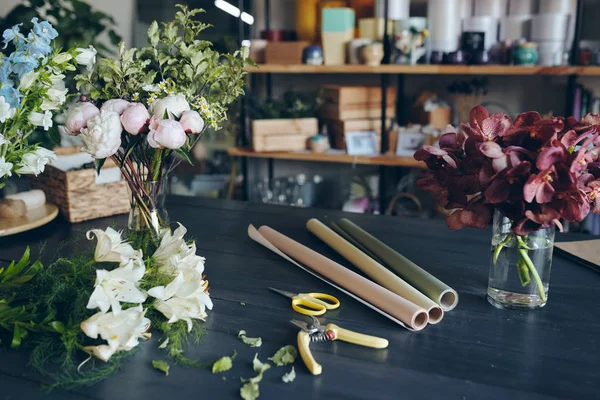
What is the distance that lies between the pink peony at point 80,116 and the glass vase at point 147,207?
17 cm

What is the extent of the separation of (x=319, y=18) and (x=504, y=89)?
3.31ft

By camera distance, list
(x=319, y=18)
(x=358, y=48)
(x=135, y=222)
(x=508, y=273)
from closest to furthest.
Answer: (x=508, y=273), (x=135, y=222), (x=358, y=48), (x=319, y=18)

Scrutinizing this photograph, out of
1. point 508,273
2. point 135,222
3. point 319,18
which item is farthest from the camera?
point 319,18

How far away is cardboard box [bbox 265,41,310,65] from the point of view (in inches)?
118

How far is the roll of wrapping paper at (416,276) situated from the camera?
3.36ft

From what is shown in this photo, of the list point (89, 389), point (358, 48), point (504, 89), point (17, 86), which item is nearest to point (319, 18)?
point (358, 48)

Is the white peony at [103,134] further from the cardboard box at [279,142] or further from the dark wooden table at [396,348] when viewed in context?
the cardboard box at [279,142]

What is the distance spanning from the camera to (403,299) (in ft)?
3.19

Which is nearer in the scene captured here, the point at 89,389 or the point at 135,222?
the point at 89,389

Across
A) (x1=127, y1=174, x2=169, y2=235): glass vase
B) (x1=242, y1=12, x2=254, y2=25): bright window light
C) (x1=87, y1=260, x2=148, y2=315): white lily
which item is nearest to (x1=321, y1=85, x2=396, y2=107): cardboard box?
(x1=242, y1=12, x2=254, y2=25): bright window light

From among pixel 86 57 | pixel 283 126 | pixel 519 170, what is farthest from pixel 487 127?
pixel 283 126

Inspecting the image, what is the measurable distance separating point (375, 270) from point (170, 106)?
47cm

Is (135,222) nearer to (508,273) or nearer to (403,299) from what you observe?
(403,299)

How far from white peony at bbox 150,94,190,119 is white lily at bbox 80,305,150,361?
370 millimetres
